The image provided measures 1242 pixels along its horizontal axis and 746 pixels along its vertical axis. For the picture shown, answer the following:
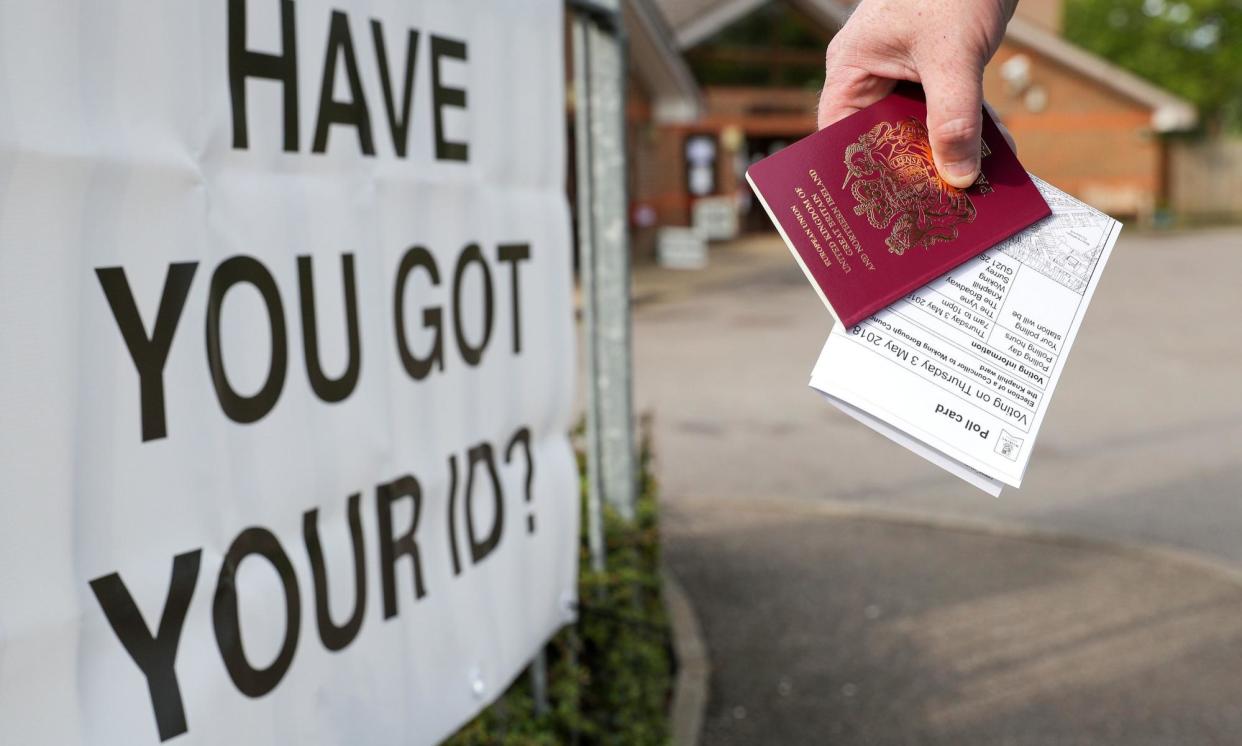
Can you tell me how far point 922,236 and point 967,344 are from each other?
0.14 m

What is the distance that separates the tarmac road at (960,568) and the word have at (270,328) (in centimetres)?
224

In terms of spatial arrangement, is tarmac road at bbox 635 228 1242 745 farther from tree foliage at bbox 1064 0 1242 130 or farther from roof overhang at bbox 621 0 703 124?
tree foliage at bbox 1064 0 1242 130

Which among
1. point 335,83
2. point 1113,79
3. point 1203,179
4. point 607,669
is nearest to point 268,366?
point 335,83

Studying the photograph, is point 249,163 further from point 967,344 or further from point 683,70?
point 683,70

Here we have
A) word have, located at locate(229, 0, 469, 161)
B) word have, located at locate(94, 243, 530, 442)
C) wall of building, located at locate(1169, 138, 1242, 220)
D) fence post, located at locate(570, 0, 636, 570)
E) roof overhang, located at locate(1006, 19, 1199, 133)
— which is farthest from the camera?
wall of building, located at locate(1169, 138, 1242, 220)

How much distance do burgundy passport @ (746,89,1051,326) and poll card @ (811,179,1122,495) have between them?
2cm

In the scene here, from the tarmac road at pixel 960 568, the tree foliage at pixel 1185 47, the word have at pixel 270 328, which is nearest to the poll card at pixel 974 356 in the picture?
the word have at pixel 270 328

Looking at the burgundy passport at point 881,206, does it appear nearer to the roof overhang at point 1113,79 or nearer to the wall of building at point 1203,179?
the roof overhang at point 1113,79

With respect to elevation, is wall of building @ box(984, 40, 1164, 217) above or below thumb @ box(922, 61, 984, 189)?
above

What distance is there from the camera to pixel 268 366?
1896mm

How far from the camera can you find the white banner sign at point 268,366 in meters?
1.49

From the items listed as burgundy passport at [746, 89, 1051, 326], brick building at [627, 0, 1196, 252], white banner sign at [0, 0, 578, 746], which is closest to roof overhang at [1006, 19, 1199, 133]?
brick building at [627, 0, 1196, 252]

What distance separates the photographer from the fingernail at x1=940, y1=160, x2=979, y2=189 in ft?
4.61

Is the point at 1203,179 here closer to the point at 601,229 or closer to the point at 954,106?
the point at 601,229
